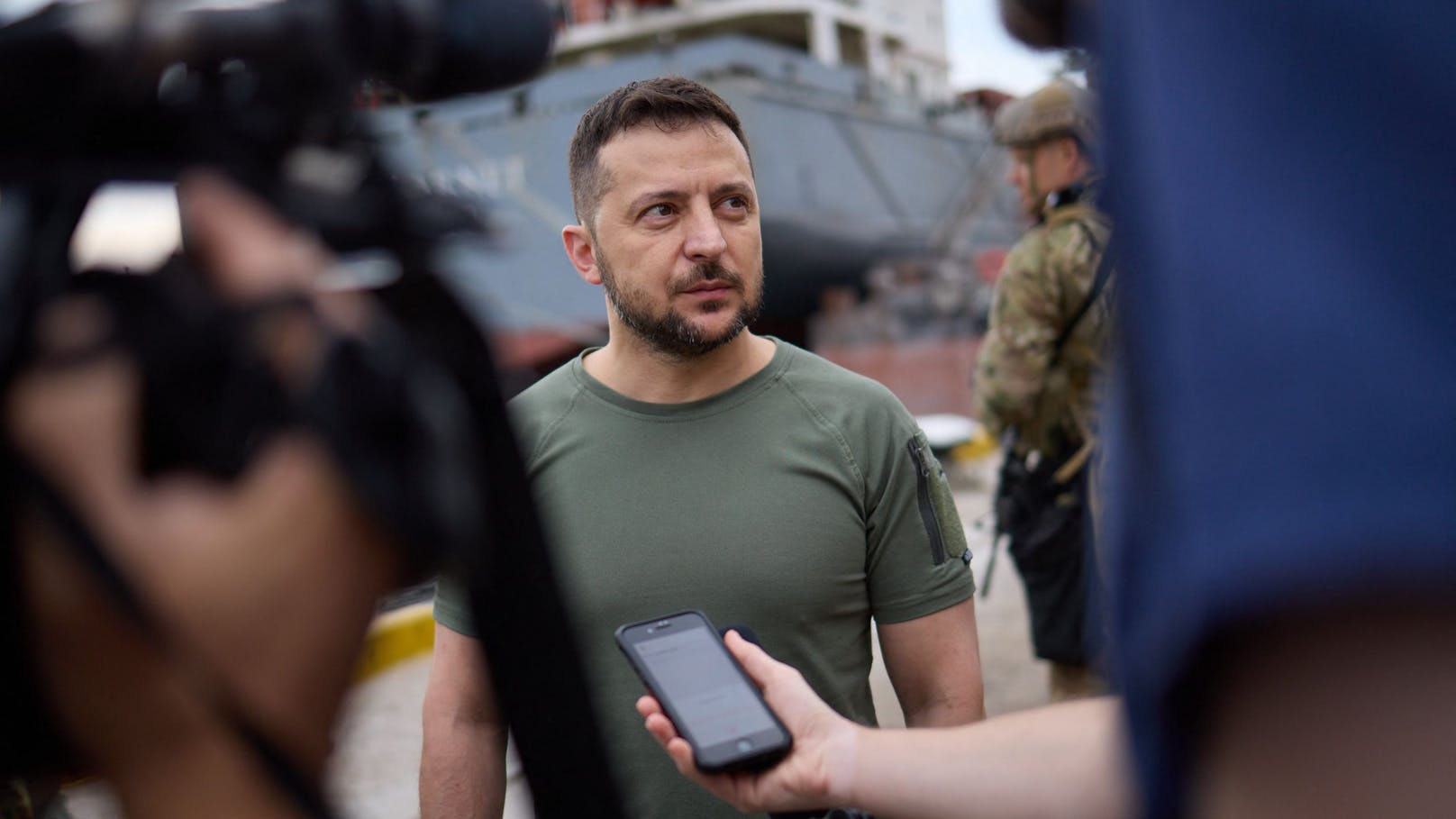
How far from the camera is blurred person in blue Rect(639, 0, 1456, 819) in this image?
0.49 meters

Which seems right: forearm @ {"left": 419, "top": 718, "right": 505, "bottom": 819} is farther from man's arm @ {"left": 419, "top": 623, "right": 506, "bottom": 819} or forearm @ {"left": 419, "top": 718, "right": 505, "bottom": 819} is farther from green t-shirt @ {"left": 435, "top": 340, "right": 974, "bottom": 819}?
green t-shirt @ {"left": 435, "top": 340, "right": 974, "bottom": 819}

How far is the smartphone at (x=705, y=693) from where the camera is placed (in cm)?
145

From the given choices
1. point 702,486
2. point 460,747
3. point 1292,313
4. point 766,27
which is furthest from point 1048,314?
point 766,27

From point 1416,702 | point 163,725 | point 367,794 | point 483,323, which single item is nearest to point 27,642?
point 163,725

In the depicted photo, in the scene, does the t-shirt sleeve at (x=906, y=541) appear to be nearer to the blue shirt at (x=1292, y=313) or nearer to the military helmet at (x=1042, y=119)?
the blue shirt at (x=1292, y=313)

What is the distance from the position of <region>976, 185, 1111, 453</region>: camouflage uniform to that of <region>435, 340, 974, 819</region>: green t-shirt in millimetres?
1841

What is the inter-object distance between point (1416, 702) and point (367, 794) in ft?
14.9

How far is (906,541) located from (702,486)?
397 mm

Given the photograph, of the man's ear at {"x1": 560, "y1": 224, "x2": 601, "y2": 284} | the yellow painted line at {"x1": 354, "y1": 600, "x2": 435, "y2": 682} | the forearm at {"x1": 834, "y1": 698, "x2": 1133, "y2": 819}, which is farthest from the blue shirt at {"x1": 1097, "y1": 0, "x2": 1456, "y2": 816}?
the yellow painted line at {"x1": 354, "y1": 600, "x2": 435, "y2": 682}

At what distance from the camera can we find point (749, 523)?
205 cm

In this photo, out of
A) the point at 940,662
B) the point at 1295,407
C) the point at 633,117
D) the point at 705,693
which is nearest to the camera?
the point at 1295,407

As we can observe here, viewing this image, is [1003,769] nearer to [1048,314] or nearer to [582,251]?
[582,251]

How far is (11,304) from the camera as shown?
0.70 meters

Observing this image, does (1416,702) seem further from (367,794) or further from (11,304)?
(367,794)
